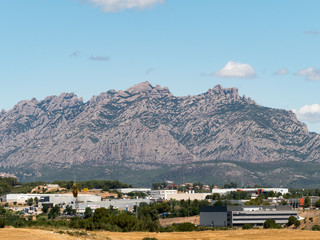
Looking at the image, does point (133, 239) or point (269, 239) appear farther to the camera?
point (269, 239)

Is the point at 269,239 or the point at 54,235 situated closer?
the point at 54,235

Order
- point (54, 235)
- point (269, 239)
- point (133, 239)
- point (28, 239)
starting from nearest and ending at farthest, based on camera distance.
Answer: point (28, 239)
point (54, 235)
point (133, 239)
point (269, 239)

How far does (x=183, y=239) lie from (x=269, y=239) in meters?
21.1

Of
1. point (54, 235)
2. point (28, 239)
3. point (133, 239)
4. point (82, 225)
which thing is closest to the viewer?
point (28, 239)

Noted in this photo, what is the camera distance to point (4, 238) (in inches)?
5138

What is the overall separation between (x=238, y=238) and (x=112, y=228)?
41.3 m

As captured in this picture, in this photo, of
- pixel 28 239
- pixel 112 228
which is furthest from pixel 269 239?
pixel 28 239

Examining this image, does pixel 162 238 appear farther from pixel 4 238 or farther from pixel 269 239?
pixel 4 238

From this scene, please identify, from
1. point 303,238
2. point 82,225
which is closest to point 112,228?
point 82,225

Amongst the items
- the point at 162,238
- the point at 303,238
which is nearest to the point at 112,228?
the point at 162,238

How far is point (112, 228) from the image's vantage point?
646ft

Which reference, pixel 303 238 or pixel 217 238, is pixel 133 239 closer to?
pixel 217 238

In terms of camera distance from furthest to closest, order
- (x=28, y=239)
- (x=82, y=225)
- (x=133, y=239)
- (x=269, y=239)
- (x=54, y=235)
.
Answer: (x=82, y=225), (x=269, y=239), (x=133, y=239), (x=54, y=235), (x=28, y=239)

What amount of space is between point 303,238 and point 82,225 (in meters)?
59.1
